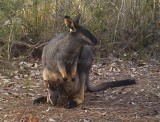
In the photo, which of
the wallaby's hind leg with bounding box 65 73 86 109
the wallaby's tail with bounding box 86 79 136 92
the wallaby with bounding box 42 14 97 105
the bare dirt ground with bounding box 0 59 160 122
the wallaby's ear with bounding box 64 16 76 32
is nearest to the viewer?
the bare dirt ground with bounding box 0 59 160 122

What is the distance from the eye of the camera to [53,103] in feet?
16.4

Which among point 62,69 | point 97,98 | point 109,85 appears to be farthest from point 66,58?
point 109,85

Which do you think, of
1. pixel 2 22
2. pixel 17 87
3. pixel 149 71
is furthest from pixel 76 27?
pixel 2 22

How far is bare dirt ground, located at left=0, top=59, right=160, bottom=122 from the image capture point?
15.0ft

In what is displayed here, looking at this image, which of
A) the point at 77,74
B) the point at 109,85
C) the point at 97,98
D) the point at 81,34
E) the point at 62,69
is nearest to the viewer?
the point at 62,69

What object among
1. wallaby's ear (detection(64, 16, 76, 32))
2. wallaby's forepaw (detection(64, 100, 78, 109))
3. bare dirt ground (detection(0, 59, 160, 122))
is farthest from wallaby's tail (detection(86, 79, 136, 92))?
wallaby's ear (detection(64, 16, 76, 32))

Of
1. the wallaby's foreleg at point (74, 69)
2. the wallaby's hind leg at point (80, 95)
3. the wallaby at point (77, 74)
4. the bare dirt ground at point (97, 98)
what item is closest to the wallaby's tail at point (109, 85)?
the bare dirt ground at point (97, 98)

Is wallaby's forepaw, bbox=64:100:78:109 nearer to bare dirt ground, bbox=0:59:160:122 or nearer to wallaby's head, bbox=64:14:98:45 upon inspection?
bare dirt ground, bbox=0:59:160:122

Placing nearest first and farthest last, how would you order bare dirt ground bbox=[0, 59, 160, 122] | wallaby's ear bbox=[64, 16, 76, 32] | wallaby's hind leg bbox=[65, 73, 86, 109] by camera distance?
bare dirt ground bbox=[0, 59, 160, 122], wallaby's ear bbox=[64, 16, 76, 32], wallaby's hind leg bbox=[65, 73, 86, 109]

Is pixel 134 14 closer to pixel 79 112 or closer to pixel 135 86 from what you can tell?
pixel 135 86

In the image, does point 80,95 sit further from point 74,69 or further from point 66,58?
point 66,58

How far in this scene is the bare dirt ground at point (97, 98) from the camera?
4574 millimetres

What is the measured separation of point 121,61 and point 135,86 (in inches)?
64.8

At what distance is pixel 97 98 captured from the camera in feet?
18.1
